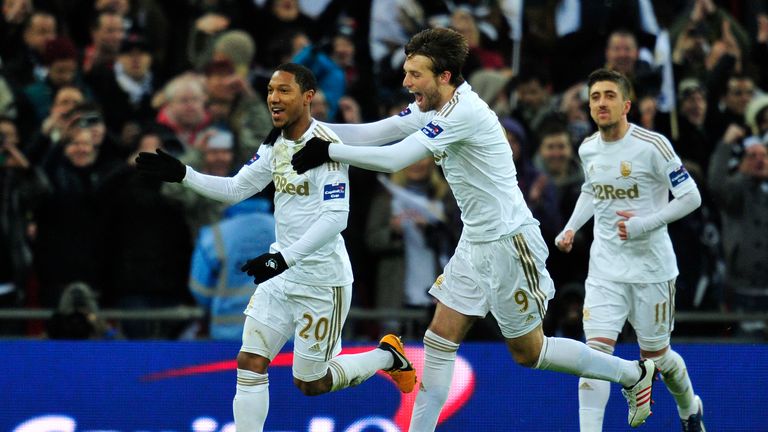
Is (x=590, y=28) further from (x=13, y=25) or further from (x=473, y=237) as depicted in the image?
(x=13, y=25)

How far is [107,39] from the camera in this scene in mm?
12617

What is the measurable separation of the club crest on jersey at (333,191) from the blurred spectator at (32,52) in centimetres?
556

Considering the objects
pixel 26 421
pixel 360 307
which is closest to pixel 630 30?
pixel 360 307

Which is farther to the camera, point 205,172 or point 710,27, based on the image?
point 710,27

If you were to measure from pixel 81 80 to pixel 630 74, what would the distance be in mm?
5036

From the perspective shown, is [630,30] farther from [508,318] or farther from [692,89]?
[508,318]

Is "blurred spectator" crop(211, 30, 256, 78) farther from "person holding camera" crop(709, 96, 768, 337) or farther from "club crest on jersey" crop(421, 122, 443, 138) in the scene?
"club crest on jersey" crop(421, 122, 443, 138)

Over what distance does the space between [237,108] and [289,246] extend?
4.18 m

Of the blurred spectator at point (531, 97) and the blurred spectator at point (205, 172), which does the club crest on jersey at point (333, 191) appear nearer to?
the blurred spectator at point (205, 172)

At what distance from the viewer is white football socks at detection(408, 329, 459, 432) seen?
8047 millimetres

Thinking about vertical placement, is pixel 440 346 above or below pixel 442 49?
below

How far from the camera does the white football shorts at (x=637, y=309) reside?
8984 mm

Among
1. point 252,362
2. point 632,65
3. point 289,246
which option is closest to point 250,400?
point 252,362

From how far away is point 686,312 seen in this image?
36.6 feet
